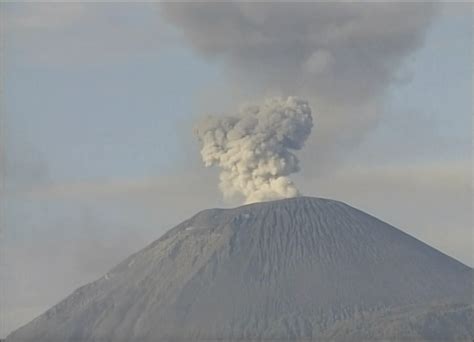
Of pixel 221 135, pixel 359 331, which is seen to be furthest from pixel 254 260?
pixel 359 331

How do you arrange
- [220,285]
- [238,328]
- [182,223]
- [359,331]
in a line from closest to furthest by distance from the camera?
[359,331]
[238,328]
[220,285]
[182,223]

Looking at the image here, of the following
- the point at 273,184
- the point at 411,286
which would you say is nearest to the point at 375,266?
the point at 411,286

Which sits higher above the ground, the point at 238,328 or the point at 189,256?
the point at 189,256

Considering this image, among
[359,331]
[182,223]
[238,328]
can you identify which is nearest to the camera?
[359,331]

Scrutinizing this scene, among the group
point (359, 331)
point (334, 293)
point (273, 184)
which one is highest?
point (273, 184)

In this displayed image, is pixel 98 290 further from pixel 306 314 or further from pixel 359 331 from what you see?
pixel 359 331

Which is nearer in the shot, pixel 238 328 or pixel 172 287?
pixel 238 328

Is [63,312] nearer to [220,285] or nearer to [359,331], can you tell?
[220,285]
